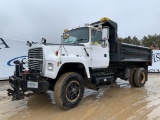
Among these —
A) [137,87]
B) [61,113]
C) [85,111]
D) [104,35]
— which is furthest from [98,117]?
[137,87]

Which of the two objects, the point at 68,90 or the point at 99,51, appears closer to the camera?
the point at 68,90

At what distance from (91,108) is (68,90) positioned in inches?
35.5

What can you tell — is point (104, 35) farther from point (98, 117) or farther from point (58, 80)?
point (98, 117)

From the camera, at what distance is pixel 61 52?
19.6 ft

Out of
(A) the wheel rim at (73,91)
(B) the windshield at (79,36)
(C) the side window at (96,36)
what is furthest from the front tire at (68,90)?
(C) the side window at (96,36)

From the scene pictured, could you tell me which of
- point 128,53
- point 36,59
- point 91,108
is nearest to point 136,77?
point 128,53

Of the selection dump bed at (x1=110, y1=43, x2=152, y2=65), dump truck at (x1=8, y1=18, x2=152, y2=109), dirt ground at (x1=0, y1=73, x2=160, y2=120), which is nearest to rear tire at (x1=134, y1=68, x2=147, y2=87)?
dump bed at (x1=110, y1=43, x2=152, y2=65)

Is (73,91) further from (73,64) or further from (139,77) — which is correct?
(139,77)

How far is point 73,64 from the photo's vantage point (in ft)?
20.5

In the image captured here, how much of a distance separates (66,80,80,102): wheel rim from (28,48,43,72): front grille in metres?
0.98

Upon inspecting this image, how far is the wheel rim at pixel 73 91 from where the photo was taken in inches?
226

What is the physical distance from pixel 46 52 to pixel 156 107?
365cm

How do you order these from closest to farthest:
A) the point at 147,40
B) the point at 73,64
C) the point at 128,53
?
the point at 73,64 < the point at 128,53 < the point at 147,40

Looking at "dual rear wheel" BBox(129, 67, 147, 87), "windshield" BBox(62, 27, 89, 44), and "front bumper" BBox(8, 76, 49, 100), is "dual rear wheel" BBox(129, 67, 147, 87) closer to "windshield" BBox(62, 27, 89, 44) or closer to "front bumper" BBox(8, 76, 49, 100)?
"windshield" BBox(62, 27, 89, 44)
